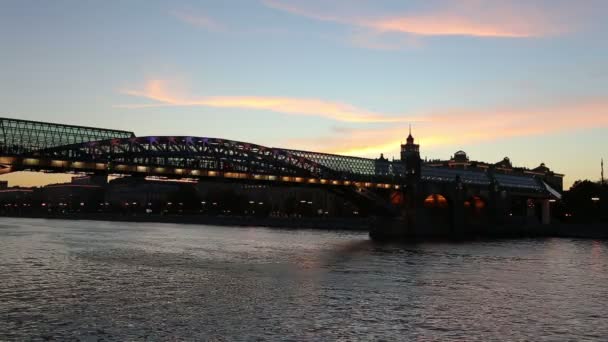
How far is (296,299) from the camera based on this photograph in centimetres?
2956

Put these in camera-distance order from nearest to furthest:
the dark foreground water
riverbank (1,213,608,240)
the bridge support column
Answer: the dark foreground water < riverbank (1,213,608,240) < the bridge support column

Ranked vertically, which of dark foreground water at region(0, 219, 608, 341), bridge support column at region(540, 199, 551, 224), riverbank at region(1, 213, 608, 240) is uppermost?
bridge support column at region(540, 199, 551, 224)

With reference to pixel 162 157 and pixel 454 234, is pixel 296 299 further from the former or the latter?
pixel 454 234

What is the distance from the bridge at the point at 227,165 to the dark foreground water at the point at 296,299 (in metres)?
26.8

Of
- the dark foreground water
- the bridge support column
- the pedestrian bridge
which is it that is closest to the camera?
the dark foreground water

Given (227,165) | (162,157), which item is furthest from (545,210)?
(162,157)

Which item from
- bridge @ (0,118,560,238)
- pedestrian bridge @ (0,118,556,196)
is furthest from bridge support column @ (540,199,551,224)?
pedestrian bridge @ (0,118,556,196)

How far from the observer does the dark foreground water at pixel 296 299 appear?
73.3ft

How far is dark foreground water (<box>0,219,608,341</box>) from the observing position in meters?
22.3

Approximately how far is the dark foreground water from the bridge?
26843 mm

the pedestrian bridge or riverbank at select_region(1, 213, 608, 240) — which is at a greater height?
the pedestrian bridge

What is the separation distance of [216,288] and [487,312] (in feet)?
43.3

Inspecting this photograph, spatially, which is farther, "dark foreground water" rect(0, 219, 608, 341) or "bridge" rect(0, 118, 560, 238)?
"bridge" rect(0, 118, 560, 238)

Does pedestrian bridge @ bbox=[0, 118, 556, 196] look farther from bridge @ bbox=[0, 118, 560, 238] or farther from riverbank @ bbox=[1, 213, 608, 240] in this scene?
riverbank @ bbox=[1, 213, 608, 240]
